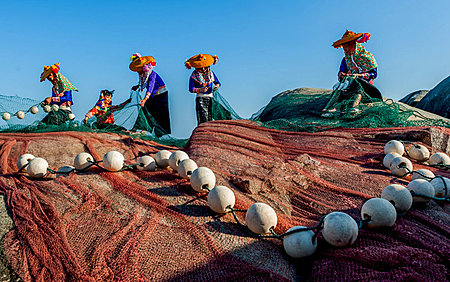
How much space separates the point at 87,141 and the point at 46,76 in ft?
14.4

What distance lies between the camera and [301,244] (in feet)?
7.10

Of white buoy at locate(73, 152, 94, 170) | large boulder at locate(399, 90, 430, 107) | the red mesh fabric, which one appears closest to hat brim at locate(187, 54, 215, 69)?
the red mesh fabric

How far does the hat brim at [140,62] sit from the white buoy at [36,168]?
18.1 feet

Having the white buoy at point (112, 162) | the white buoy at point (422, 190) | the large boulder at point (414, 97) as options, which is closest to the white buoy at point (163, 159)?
the white buoy at point (112, 162)

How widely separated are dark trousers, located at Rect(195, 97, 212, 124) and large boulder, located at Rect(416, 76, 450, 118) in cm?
606

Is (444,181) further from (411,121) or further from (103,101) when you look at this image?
(103,101)

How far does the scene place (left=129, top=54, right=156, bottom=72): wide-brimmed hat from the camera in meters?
8.38

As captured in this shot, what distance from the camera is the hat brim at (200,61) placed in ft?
26.5

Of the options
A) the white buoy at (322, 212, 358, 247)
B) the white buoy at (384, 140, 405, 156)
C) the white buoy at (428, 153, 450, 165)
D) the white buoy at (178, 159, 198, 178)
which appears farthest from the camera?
the white buoy at (384, 140, 405, 156)

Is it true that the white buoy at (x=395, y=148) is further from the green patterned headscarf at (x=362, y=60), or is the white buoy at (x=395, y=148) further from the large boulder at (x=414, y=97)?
the large boulder at (x=414, y=97)

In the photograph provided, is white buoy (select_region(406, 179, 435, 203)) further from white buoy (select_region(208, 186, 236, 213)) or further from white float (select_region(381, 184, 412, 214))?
white buoy (select_region(208, 186, 236, 213))

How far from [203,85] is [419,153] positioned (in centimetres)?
535

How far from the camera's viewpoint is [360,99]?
661 centimetres

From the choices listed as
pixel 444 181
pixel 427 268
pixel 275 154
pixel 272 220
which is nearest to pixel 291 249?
pixel 272 220
